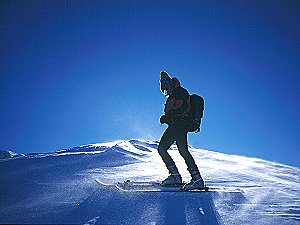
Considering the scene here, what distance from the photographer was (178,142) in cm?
543

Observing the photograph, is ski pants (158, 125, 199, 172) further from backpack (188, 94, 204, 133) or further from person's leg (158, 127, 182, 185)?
backpack (188, 94, 204, 133)

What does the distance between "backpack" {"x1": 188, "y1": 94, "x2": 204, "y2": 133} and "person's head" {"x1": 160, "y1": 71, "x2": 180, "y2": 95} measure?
1.64 ft

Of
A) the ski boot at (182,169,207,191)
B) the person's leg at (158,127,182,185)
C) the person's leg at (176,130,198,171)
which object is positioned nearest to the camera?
the ski boot at (182,169,207,191)

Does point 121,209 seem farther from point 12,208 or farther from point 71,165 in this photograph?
point 71,165

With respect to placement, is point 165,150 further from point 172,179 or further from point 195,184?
point 195,184

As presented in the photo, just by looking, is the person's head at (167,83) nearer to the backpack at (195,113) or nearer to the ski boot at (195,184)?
the backpack at (195,113)

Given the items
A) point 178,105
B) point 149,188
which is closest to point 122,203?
point 149,188

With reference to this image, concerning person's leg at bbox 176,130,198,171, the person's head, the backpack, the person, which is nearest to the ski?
the person

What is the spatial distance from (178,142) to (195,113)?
0.70 m

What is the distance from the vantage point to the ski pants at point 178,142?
532 centimetres

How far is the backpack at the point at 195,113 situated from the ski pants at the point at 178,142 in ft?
0.58

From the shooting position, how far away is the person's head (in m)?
5.72

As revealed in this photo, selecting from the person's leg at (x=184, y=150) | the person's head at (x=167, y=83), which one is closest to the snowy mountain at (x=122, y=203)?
the person's leg at (x=184, y=150)

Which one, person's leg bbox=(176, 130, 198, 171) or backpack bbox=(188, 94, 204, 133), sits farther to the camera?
backpack bbox=(188, 94, 204, 133)
